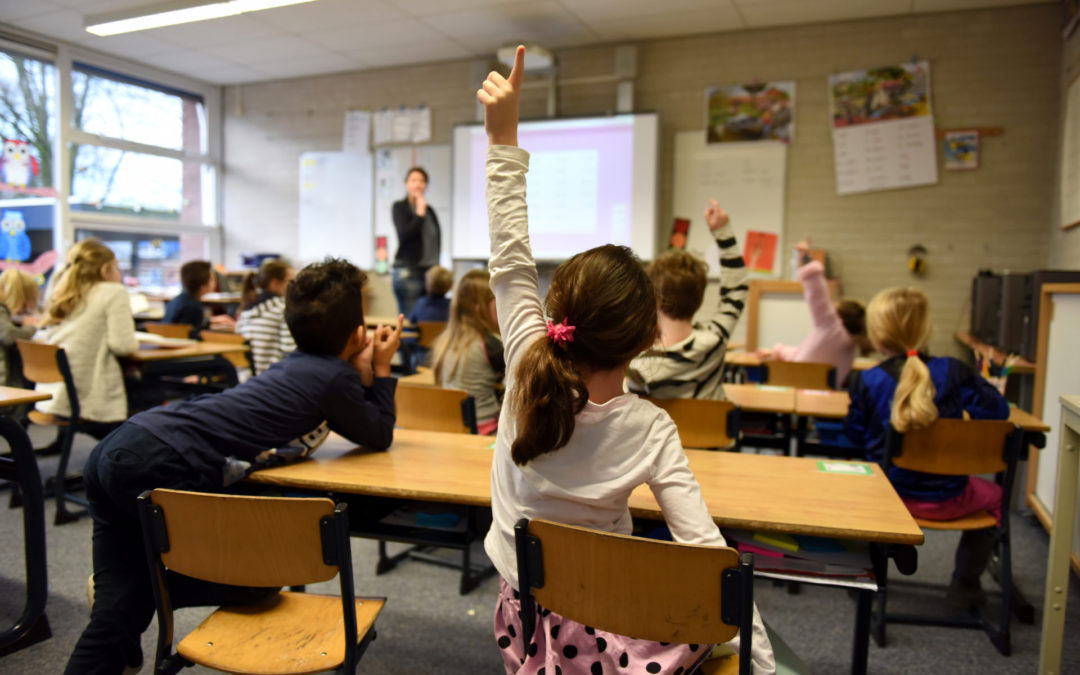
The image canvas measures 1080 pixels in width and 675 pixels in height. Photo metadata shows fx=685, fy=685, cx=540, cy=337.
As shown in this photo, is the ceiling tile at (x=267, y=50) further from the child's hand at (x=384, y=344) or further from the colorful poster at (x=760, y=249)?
the child's hand at (x=384, y=344)

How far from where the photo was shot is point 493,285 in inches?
45.5

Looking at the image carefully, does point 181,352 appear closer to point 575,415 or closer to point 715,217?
point 715,217

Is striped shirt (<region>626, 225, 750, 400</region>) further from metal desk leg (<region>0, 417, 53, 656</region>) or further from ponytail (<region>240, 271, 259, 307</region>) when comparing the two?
ponytail (<region>240, 271, 259, 307</region>)

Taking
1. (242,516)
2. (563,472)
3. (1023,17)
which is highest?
(1023,17)

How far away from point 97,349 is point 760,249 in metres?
4.43

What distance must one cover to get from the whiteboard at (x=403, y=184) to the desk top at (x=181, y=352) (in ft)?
10.2

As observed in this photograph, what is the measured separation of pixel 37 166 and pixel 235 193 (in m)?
1.86

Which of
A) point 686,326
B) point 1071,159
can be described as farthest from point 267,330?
point 1071,159

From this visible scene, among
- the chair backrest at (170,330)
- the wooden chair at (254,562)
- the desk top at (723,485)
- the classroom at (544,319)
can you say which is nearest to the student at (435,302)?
the classroom at (544,319)

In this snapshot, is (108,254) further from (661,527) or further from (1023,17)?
(1023,17)

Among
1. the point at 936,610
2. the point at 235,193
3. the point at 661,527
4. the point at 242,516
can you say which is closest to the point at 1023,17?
the point at 936,610

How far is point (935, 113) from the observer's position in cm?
488

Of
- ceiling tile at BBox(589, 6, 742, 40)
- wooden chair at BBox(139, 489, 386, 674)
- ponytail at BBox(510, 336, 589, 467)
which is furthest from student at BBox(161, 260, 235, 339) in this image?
ponytail at BBox(510, 336, 589, 467)

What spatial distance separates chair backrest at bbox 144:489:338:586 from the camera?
1.13 metres
